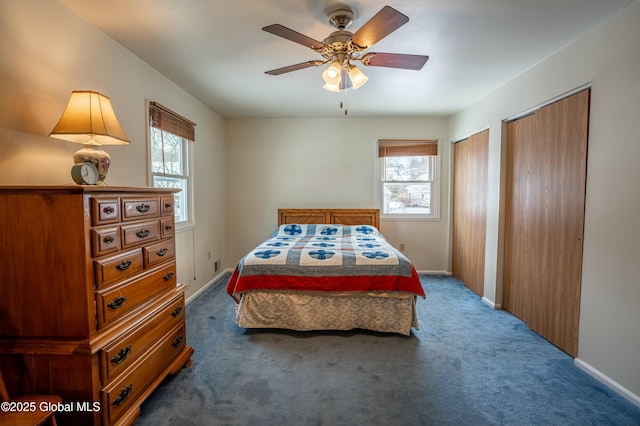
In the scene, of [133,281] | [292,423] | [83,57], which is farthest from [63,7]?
[292,423]

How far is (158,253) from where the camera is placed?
1918 mm

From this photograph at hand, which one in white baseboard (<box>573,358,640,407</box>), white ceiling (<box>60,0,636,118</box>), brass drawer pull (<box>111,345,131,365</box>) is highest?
Result: white ceiling (<box>60,0,636,118</box>)

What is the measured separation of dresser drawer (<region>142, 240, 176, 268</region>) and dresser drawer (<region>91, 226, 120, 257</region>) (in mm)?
239

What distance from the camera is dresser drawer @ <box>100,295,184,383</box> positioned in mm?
1475

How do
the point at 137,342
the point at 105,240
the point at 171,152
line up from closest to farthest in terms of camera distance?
the point at 105,240
the point at 137,342
the point at 171,152

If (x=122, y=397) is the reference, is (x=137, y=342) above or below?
above

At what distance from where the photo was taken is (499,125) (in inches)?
130

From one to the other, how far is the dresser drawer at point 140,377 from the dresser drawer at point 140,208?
82 cm

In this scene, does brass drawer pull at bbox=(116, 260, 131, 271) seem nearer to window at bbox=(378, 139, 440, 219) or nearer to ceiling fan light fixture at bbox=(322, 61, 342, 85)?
ceiling fan light fixture at bbox=(322, 61, 342, 85)

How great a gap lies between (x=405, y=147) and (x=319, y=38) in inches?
109

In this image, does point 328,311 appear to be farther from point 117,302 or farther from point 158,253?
point 117,302

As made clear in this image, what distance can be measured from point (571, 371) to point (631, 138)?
165 centimetres

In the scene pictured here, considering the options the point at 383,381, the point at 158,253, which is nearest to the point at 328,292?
the point at 383,381

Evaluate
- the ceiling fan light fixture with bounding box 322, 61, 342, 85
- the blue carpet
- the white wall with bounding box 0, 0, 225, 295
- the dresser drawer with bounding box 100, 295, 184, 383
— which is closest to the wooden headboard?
the blue carpet
